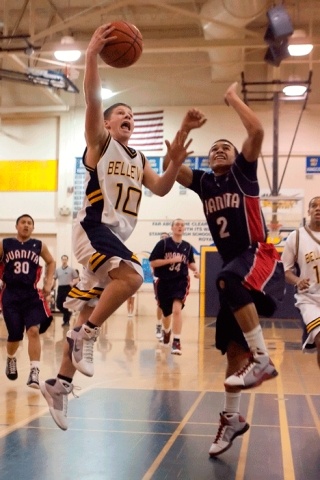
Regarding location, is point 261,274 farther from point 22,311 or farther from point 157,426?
point 22,311

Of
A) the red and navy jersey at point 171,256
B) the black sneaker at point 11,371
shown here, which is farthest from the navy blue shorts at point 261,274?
the red and navy jersey at point 171,256

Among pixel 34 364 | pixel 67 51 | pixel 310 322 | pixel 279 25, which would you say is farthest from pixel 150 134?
pixel 310 322

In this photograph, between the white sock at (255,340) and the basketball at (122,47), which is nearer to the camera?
the white sock at (255,340)

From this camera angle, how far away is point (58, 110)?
2031 centimetres

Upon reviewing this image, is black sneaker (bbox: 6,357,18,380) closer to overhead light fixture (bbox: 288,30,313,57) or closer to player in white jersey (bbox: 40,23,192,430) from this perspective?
player in white jersey (bbox: 40,23,192,430)

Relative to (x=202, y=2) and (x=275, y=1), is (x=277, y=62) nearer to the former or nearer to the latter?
(x=275, y=1)

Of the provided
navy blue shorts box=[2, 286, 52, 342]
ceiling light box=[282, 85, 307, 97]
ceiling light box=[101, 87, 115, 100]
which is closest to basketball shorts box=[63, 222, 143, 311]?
navy blue shorts box=[2, 286, 52, 342]

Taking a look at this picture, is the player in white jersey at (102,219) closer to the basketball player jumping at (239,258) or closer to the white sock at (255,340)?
the basketball player jumping at (239,258)

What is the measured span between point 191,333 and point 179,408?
8.13 m

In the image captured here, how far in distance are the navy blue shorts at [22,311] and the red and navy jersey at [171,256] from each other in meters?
3.42

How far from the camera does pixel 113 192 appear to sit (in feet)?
13.0

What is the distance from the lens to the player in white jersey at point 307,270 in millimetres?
5266

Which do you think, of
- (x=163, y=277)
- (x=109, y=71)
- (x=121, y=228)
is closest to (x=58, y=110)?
(x=109, y=71)

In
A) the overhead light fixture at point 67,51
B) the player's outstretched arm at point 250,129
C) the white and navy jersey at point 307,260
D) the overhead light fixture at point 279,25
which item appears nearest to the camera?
the player's outstretched arm at point 250,129
